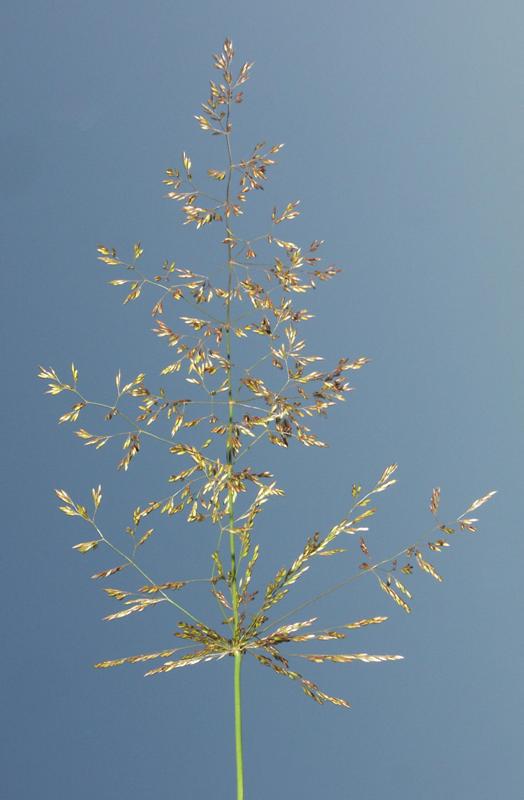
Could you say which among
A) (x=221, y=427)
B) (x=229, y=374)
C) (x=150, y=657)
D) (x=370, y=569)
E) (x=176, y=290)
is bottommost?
(x=150, y=657)

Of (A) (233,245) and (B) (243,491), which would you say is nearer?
(B) (243,491)

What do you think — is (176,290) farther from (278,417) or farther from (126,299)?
(278,417)

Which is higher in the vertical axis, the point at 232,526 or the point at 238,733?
the point at 232,526

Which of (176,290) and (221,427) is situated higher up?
(176,290)

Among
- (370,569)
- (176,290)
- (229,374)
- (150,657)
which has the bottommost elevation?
(150,657)

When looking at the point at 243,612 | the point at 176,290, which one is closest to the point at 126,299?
the point at 176,290

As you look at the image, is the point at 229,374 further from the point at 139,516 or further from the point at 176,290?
the point at 139,516

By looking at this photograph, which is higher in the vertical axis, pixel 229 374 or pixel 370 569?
pixel 229 374

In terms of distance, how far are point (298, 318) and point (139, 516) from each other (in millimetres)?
743

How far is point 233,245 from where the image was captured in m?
3.18

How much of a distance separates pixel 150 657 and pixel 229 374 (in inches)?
32.9

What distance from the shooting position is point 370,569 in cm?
302

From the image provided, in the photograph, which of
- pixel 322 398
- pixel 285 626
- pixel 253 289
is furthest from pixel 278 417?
pixel 285 626

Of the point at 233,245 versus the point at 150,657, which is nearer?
the point at 150,657
